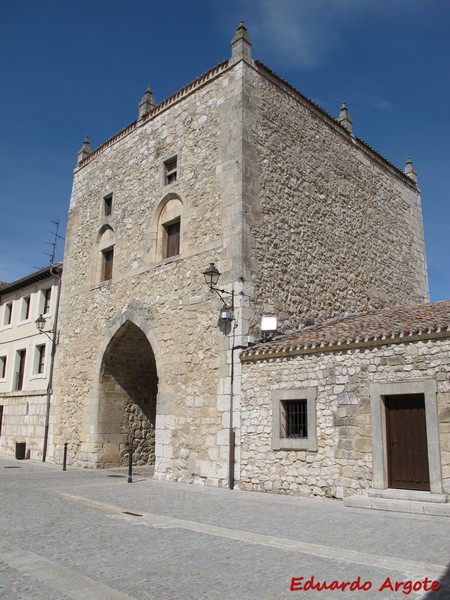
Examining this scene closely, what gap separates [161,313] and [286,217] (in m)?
3.93

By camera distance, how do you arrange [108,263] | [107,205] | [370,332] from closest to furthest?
[370,332] → [108,263] → [107,205]

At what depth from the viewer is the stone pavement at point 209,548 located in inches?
167

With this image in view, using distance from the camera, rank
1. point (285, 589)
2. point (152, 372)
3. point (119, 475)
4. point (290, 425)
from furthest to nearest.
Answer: point (152, 372), point (119, 475), point (290, 425), point (285, 589)

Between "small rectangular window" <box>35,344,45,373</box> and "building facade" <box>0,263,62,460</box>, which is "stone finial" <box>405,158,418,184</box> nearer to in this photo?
"building facade" <box>0,263,62,460</box>

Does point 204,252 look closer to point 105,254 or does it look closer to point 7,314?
point 105,254

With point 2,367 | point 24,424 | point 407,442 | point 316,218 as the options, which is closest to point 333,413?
point 407,442

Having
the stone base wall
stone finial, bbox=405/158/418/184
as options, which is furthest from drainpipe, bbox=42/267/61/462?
stone finial, bbox=405/158/418/184

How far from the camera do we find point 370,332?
938 centimetres

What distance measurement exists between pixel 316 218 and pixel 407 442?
23.5 ft

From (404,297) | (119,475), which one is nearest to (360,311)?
(404,297)

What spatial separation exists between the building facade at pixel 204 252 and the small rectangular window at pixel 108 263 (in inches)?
2.2

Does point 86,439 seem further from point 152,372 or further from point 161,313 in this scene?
point 161,313

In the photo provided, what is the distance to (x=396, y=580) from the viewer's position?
4.43m

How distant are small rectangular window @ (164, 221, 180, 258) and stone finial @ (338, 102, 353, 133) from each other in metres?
6.66
